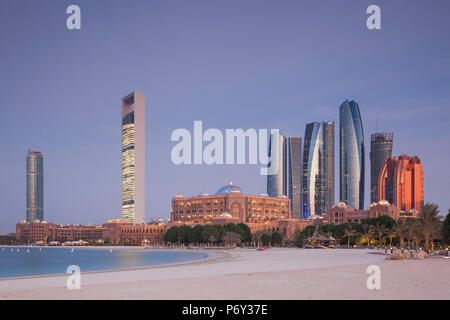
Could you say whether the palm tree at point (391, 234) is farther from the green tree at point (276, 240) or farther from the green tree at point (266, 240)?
the green tree at point (266, 240)

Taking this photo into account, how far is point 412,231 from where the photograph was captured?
82.3 metres

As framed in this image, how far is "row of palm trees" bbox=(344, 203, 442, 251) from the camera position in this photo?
248 ft

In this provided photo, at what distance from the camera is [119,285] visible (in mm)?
30484

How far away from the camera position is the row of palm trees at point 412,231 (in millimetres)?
75625

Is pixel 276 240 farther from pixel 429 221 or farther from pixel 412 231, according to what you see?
pixel 429 221

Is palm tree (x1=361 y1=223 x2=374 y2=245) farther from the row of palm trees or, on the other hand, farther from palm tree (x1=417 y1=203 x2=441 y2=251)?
palm tree (x1=417 y1=203 x2=441 y2=251)

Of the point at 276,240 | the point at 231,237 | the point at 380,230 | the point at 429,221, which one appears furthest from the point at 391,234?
the point at 231,237
